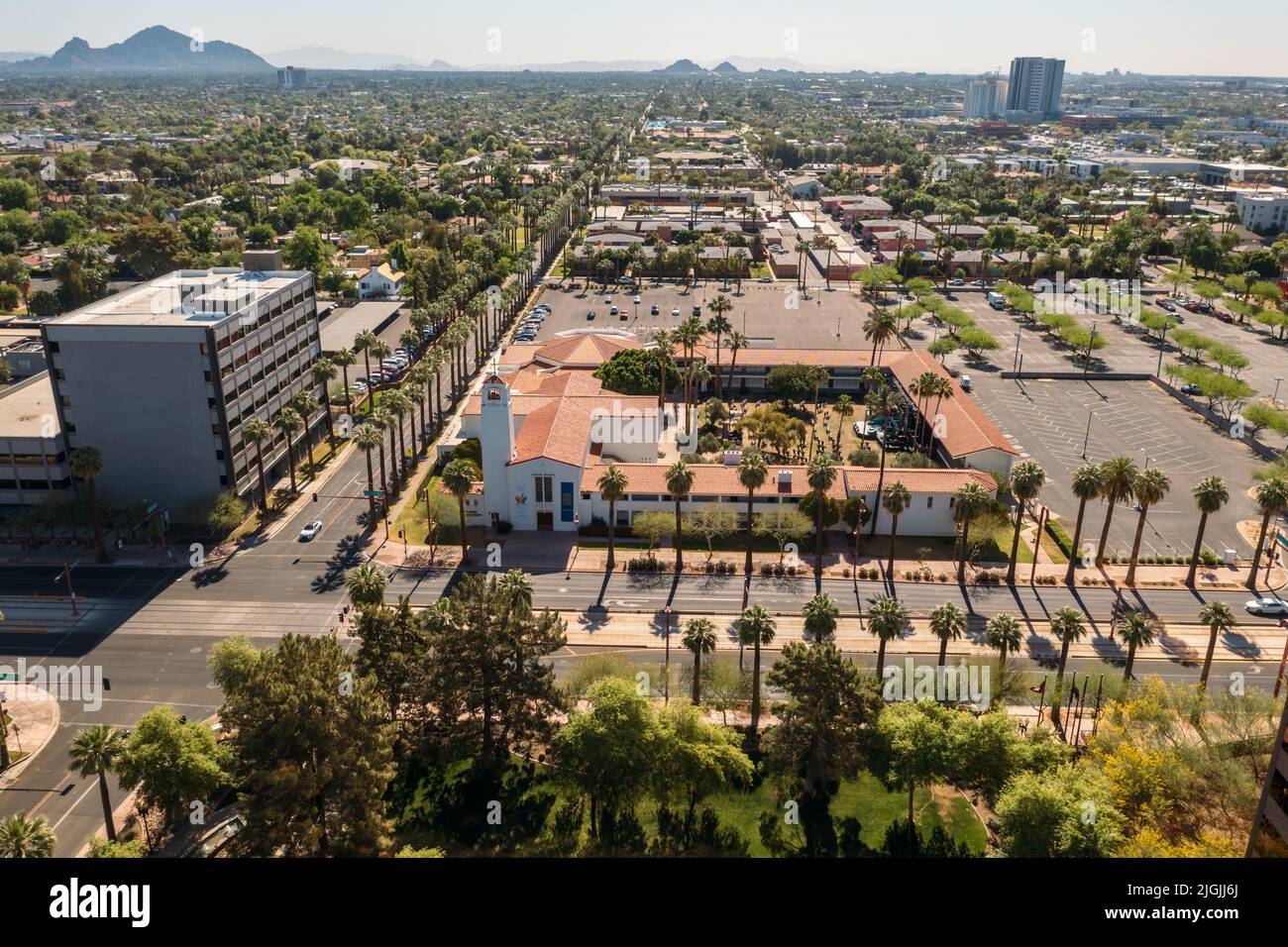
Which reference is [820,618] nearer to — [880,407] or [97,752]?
[97,752]

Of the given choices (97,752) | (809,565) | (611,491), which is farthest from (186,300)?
(809,565)

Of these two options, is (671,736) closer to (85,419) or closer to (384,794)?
(384,794)

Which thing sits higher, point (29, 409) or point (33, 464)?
point (29, 409)

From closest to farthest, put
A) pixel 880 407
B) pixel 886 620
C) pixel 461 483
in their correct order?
pixel 886 620 < pixel 461 483 < pixel 880 407

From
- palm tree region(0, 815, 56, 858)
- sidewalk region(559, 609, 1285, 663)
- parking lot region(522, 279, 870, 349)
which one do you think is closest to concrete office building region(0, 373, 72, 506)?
sidewalk region(559, 609, 1285, 663)

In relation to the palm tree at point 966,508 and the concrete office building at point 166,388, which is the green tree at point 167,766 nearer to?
the concrete office building at point 166,388

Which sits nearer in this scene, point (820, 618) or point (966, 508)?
point (820, 618)

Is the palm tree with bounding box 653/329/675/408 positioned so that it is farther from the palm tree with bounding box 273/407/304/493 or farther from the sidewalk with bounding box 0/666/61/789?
the sidewalk with bounding box 0/666/61/789
